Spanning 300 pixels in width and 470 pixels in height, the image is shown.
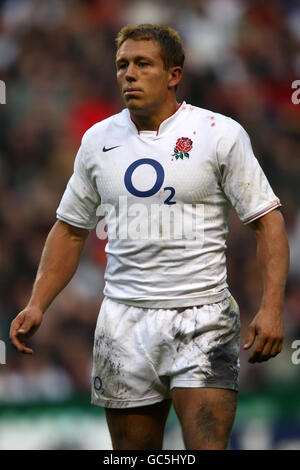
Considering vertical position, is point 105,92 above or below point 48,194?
above

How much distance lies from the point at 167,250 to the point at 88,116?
Result: 4.73 m

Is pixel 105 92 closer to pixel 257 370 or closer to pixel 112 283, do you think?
pixel 257 370

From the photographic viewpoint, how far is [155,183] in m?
3.80

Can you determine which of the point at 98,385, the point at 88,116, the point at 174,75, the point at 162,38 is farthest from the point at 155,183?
the point at 88,116

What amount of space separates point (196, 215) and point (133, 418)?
0.91m

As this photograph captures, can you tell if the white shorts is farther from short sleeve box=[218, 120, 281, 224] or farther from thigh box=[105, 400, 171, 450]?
short sleeve box=[218, 120, 281, 224]

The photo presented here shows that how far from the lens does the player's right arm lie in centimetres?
396

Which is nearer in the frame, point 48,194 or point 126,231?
point 126,231

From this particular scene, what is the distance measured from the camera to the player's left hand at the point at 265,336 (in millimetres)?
3527

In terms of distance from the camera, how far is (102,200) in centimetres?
398

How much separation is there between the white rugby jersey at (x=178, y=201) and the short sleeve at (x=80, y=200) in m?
0.13

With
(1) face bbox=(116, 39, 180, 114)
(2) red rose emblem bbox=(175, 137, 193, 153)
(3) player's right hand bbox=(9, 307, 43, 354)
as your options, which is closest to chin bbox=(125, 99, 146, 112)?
(1) face bbox=(116, 39, 180, 114)

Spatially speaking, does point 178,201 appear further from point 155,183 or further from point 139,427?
point 139,427
